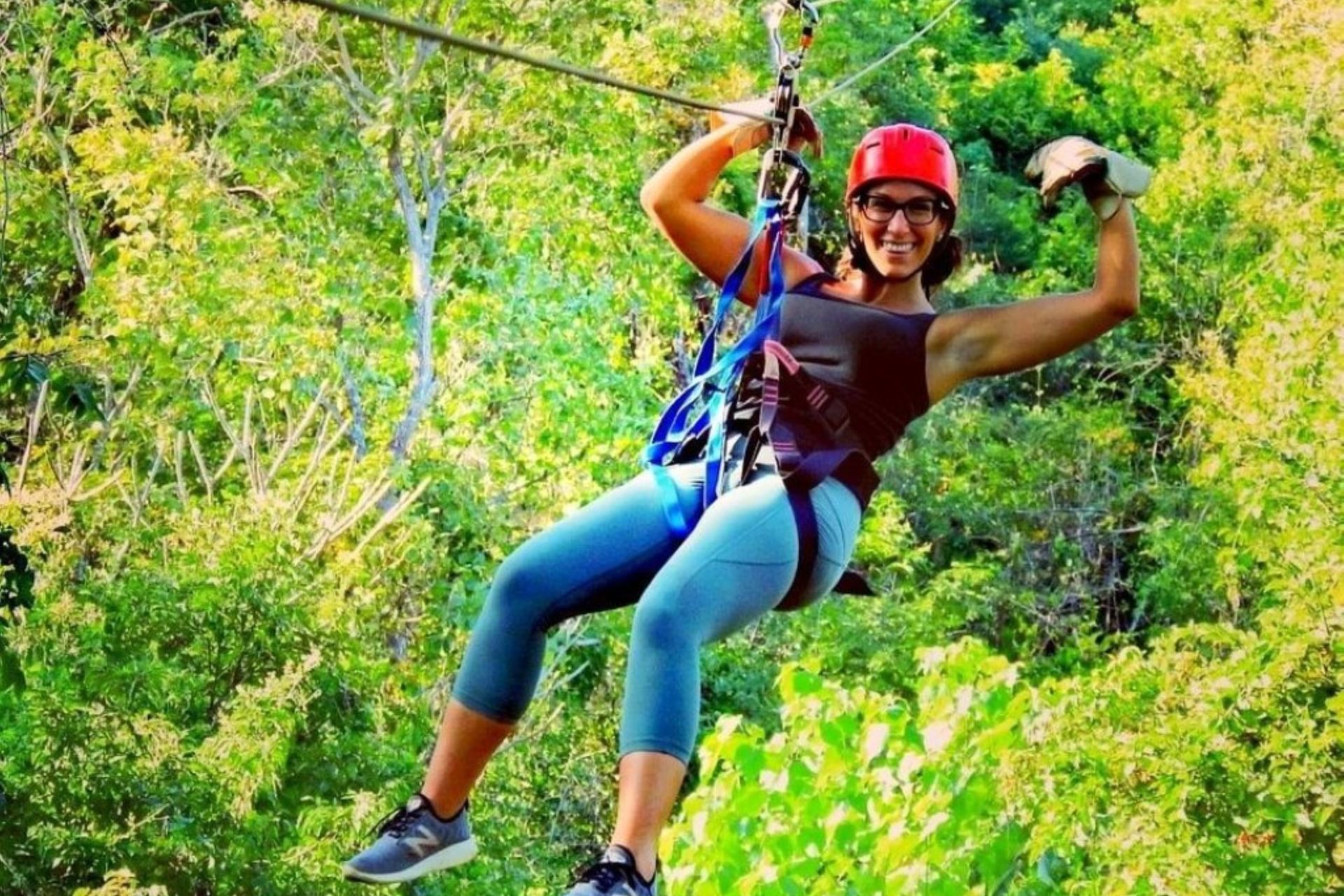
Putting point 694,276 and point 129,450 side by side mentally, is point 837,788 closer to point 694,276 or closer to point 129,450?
point 129,450

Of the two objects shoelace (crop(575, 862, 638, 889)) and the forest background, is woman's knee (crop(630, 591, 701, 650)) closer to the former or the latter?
shoelace (crop(575, 862, 638, 889))

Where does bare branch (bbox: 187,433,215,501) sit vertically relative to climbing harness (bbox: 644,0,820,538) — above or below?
below

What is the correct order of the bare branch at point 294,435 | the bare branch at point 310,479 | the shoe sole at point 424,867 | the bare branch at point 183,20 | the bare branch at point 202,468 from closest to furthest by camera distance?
the shoe sole at point 424,867 → the bare branch at point 310,479 → the bare branch at point 294,435 → the bare branch at point 202,468 → the bare branch at point 183,20

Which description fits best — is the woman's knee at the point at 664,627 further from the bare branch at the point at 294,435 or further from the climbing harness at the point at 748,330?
the bare branch at the point at 294,435

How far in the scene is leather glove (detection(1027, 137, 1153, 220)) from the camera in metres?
3.01

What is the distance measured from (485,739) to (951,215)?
2.93 feet

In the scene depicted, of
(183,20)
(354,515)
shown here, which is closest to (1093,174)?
(354,515)

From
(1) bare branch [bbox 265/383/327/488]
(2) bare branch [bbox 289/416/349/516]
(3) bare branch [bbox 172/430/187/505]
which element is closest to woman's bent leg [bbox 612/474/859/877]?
(2) bare branch [bbox 289/416/349/516]

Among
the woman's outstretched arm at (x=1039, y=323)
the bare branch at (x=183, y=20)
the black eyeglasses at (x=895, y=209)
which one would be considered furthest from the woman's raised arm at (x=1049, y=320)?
the bare branch at (x=183, y=20)

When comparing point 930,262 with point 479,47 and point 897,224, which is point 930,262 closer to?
point 897,224

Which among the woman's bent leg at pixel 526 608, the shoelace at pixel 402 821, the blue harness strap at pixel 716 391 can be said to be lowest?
the shoelace at pixel 402 821

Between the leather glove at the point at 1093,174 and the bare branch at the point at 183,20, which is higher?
the leather glove at the point at 1093,174

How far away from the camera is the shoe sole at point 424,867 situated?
293 cm

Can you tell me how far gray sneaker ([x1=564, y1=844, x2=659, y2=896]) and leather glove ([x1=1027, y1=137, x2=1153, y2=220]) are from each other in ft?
3.04
